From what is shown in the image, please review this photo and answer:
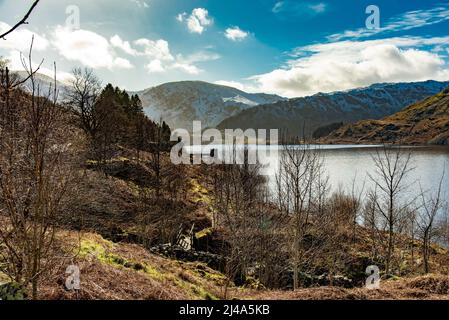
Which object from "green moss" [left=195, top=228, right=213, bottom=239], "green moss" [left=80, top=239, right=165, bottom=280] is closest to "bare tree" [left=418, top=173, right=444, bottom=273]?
"green moss" [left=80, top=239, right=165, bottom=280]

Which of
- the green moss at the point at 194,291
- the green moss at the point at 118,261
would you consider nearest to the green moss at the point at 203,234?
the green moss at the point at 118,261

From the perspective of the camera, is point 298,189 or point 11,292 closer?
point 11,292

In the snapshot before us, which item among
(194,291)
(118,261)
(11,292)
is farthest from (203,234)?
(11,292)

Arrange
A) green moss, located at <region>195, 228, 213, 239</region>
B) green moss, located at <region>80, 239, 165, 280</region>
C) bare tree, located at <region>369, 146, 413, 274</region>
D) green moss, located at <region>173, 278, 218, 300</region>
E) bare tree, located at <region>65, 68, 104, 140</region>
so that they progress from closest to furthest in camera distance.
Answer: green moss, located at <region>173, 278, 218, 300</region> → green moss, located at <region>80, 239, 165, 280</region> → bare tree, located at <region>369, 146, 413, 274</region> → green moss, located at <region>195, 228, 213, 239</region> → bare tree, located at <region>65, 68, 104, 140</region>

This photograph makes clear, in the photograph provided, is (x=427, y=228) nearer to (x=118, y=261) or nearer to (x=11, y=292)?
(x=118, y=261)

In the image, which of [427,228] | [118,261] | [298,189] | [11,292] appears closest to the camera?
[11,292]

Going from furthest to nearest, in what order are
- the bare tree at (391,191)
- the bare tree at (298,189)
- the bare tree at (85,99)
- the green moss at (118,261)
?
the bare tree at (85,99) → the bare tree at (391,191) → the bare tree at (298,189) → the green moss at (118,261)

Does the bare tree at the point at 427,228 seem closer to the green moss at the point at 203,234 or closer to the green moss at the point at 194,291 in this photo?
the green moss at the point at 194,291

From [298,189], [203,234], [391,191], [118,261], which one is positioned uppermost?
[298,189]

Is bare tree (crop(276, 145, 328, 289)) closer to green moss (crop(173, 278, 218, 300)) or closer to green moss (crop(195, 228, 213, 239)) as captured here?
green moss (crop(173, 278, 218, 300))

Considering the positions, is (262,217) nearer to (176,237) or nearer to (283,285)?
(283,285)

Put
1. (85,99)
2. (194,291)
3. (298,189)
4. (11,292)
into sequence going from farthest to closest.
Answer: (85,99) → (298,189) → (194,291) → (11,292)

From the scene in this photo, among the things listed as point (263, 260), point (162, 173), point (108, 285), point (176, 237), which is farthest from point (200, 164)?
point (108, 285)
